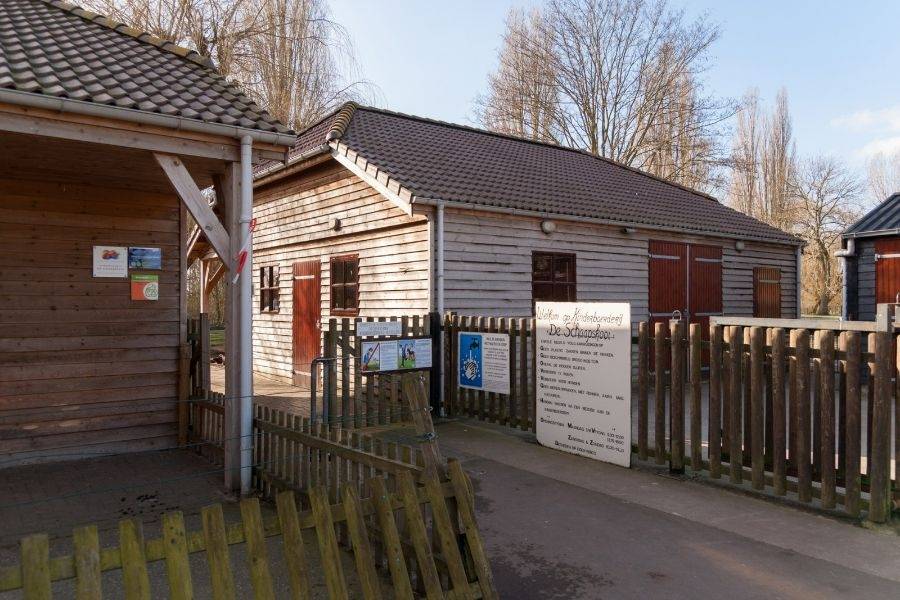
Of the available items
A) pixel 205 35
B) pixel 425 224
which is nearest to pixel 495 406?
pixel 425 224

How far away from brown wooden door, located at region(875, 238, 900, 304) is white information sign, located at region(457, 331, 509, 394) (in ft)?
40.5

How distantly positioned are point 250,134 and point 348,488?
13.2 ft

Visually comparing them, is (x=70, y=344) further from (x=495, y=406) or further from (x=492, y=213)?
(x=492, y=213)

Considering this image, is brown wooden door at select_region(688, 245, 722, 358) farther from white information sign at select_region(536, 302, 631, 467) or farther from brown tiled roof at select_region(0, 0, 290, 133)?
brown tiled roof at select_region(0, 0, 290, 133)

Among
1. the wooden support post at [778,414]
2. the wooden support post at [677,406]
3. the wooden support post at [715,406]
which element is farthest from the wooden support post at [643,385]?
the wooden support post at [778,414]

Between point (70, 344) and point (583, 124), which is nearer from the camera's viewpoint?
point (70, 344)

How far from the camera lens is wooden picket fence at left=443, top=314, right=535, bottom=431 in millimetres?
8047

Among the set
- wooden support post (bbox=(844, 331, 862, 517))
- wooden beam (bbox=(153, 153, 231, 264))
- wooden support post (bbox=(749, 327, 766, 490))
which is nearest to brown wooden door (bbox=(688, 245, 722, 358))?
wooden support post (bbox=(749, 327, 766, 490))

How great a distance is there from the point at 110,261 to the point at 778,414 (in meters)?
7.37

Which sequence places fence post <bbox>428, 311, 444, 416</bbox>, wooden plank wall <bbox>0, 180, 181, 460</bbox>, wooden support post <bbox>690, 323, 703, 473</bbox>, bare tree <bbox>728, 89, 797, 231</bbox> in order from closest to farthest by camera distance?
wooden support post <bbox>690, 323, 703, 473</bbox>
wooden plank wall <bbox>0, 180, 181, 460</bbox>
fence post <bbox>428, 311, 444, 416</bbox>
bare tree <bbox>728, 89, 797, 231</bbox>

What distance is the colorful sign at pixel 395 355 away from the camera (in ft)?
26.4

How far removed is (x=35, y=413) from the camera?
6930mm

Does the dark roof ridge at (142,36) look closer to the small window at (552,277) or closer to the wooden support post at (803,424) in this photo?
the small window at (552,277)

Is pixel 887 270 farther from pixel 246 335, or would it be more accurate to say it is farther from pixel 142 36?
pixel 142 36
